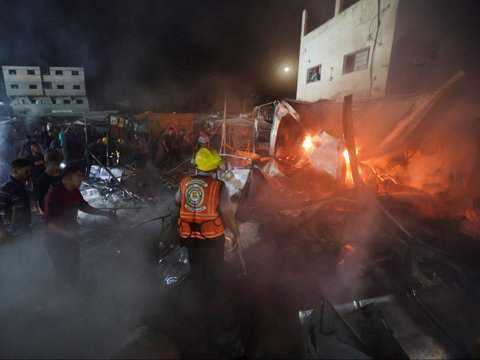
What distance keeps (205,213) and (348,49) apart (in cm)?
982

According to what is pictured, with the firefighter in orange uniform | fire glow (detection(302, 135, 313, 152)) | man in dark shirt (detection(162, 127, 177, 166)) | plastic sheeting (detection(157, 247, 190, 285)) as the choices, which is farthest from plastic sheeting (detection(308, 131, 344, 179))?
man in dark shirt (detection(162, 127, 177, 166))

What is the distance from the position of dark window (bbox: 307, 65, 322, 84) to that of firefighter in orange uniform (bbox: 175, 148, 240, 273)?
419 inches

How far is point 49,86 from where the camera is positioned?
4862cm

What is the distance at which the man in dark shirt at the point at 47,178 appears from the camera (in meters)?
3.81

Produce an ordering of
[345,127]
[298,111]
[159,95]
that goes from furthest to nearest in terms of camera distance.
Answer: [159,95], [298,111], [345,127]

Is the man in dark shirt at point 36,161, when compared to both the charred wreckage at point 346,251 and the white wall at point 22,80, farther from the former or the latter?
the white wall at point 22,80

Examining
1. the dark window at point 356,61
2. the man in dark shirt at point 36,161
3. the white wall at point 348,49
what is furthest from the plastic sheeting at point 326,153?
the man in dark shirt at point 36,161

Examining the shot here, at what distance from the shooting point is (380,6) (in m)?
8.35

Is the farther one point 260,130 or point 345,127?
point 260,130

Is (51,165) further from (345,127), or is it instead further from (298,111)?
(298,111)

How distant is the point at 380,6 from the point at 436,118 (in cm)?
598

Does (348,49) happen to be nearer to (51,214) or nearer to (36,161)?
(51,214)

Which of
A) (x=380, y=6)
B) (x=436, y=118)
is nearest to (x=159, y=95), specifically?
(x=380, y=6)

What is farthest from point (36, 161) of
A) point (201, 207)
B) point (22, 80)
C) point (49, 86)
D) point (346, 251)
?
point (22, 80)
